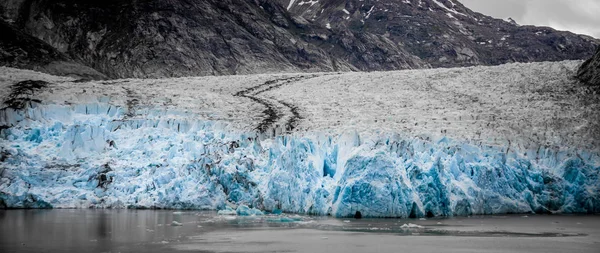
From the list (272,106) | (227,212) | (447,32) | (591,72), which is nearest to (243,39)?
(272,106)

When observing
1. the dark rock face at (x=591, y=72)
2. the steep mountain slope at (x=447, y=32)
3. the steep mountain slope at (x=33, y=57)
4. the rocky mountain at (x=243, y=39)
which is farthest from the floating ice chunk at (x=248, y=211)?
the steep mountain slope at (x=447, y=32)

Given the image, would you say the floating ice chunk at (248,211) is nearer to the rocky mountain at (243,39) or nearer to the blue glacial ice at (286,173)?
the blue glacial ice at (286,173)

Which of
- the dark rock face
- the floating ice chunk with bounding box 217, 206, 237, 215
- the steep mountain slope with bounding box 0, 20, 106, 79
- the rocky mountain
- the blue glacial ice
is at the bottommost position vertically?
the floating ice chunk with bounding box 217, 206, 237, 215

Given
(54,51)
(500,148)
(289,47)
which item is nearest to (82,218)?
(500,148)

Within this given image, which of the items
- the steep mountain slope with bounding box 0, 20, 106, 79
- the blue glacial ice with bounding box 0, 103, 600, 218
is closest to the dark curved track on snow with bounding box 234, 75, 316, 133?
the blue glacial ice with bounding box 0, 103, 600, 218

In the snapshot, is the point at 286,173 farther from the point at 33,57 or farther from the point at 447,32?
the point at 447,32

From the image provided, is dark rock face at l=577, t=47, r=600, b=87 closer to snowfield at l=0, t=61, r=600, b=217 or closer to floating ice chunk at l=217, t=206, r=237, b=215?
snowfield at l=0, t=61, r=600, b=217

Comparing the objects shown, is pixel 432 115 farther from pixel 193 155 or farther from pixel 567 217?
pixel 193 155
